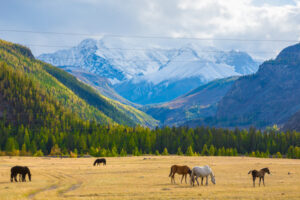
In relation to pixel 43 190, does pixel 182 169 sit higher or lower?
higher

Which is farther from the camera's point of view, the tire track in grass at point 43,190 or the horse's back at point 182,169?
the horse's back at point 182,169

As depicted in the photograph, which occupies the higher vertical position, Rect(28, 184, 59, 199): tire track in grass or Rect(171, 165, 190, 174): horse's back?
Rect(171, 165, 190, 174): horse's back

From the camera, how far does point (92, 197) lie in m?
44.2

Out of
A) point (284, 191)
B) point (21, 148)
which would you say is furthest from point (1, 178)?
point (21, 148)

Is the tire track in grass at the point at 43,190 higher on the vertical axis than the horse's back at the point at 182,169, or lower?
lower

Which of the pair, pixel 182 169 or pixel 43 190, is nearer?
pixel 43 190

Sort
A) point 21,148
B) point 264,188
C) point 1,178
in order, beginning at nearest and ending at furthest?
point 264,188, point 1,178, point 21,148

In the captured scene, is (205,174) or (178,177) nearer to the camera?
(205,174)

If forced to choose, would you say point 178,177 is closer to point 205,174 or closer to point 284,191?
point 205,174

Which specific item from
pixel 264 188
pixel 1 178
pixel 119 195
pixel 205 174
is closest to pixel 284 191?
pixel 264 188

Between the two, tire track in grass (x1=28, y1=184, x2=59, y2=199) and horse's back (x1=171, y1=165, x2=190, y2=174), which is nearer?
tire track in grass (x1=28, y1=184, x2=59, y2=199)

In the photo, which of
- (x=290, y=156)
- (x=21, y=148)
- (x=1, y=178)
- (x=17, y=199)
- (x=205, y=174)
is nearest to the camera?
(x=17, y=199)

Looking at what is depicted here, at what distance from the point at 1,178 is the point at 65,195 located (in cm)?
2361

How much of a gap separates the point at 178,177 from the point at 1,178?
3047 cm
